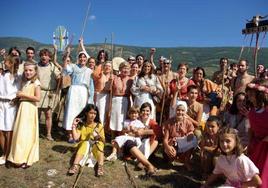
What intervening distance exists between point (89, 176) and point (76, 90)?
252 cm

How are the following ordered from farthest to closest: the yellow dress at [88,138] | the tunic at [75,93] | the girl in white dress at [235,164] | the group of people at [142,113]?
the tunic at [75,93] → the yellow dress at [88,138] → the group of people at [142,113] → the girl in white dress at [235,164]

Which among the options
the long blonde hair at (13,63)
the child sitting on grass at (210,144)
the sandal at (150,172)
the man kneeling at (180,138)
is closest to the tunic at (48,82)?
the long blonde hair at (13,63)

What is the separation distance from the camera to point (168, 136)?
24.4 ft

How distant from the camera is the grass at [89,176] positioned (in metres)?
6.39

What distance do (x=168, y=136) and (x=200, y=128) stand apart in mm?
865

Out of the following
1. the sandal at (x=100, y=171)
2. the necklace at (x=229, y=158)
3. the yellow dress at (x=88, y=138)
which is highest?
the necklace at (x=229, y=158)

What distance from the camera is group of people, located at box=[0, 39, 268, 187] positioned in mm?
5387

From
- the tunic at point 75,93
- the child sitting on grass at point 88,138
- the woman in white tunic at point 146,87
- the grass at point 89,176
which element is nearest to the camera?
the grass at point 89,176

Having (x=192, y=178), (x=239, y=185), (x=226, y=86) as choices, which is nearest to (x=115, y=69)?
(x=226, y=86)

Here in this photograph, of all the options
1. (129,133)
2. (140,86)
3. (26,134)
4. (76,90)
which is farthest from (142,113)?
(26,134)

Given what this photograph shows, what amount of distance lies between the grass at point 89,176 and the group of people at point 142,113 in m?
0.18

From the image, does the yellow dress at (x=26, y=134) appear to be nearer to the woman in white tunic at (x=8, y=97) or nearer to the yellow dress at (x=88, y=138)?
the woman in white tunic at (x=8, y=97)

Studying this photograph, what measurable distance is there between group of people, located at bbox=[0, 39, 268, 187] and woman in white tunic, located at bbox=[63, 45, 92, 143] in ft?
0.08

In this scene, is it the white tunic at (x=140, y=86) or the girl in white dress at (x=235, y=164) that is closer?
the girl in white dress at (x=235, y=164)
